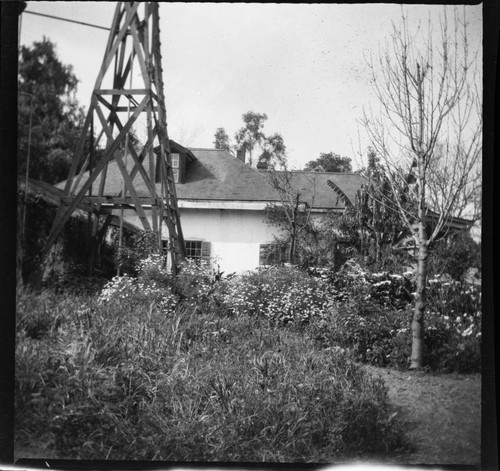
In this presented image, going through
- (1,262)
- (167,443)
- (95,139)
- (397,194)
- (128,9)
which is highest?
(128,9)

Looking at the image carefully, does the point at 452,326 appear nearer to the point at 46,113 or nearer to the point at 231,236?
the point at 231,236

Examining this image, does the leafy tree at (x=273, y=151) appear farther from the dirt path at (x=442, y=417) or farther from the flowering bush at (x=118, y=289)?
the dirt path at (x=442, y=417)

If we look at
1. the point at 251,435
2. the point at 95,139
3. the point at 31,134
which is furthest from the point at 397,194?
the point at 31,134

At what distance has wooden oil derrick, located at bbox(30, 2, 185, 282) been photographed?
3.50 meters

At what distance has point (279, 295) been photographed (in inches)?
147

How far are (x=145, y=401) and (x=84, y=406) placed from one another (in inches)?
17.4

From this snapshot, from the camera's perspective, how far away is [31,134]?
3.45 meters

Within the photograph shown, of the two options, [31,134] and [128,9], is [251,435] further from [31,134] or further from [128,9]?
[128,9]

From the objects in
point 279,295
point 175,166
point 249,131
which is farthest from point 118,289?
point 249,131

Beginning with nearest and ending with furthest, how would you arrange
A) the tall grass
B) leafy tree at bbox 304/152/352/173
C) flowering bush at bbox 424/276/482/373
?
1. the tall grass
2. flowering bush at bbox 424/276/482/373
3. leafy tree at bbox 304/152/352/173

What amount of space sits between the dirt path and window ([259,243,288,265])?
133 cm

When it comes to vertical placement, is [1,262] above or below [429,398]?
above

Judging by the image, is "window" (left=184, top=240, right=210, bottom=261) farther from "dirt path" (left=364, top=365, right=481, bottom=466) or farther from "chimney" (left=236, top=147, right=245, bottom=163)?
"dirt path" (left=364, top=365, right=481, bottom=466)

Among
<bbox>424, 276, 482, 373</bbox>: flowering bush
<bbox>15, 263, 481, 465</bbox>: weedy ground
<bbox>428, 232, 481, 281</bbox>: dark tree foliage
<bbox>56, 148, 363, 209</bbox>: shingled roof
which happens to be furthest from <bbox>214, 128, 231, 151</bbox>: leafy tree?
<bbox>424, 276, 482, 373</bbox>: flowering bush
